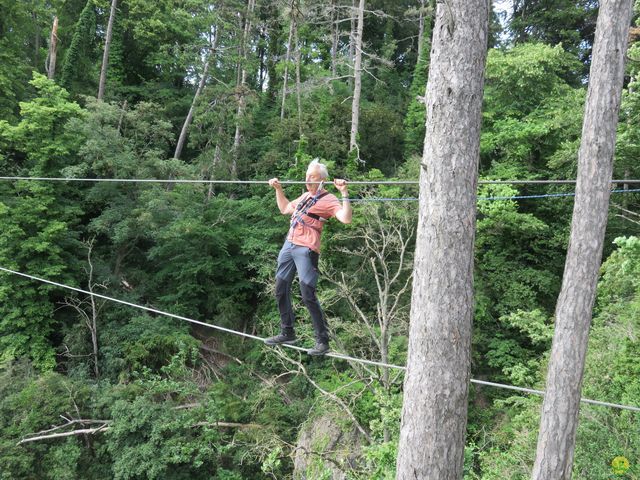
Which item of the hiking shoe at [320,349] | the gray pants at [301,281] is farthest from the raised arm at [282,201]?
the hiking shoe at [320,349]

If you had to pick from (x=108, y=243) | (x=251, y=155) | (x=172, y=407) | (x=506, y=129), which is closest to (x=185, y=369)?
(x=172, y=407)

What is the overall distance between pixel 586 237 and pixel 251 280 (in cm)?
924

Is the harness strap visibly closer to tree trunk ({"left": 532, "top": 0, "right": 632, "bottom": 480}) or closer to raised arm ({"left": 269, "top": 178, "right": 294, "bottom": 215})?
raised arm ({"left": 269, "top": 178, "right": 294, "bottom": 215})

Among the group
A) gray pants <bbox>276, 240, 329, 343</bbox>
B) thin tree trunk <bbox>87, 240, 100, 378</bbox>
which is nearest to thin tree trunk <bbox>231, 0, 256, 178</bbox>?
thin tree trunk <bbox>87, 240, 100, 378</bbox>

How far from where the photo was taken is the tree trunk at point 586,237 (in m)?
4.62

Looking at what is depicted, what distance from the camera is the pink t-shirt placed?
3.85 m

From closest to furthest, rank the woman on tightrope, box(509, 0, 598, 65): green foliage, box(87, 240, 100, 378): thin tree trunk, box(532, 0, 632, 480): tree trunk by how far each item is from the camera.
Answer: the woman on tightrope, box(532, 0, 632, 480): tree trunk, box(87, 240, 100, 378): thin tree trunk, box(509, 0, 598, 65): green foliage

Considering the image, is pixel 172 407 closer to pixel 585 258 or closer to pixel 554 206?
pixel 585 258

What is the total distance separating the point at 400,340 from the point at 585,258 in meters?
6.55

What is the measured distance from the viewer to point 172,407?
10.9 meters

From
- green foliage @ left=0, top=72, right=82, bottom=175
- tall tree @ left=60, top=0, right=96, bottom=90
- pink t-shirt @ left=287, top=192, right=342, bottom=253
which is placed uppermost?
tall tree @ left=60, top=0, right=96, bottom=90

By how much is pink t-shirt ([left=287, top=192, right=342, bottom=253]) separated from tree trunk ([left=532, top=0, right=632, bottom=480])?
2705 millimetres

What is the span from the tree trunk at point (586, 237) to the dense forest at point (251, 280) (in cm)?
247

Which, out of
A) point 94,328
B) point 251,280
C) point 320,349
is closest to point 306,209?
point 320,349
